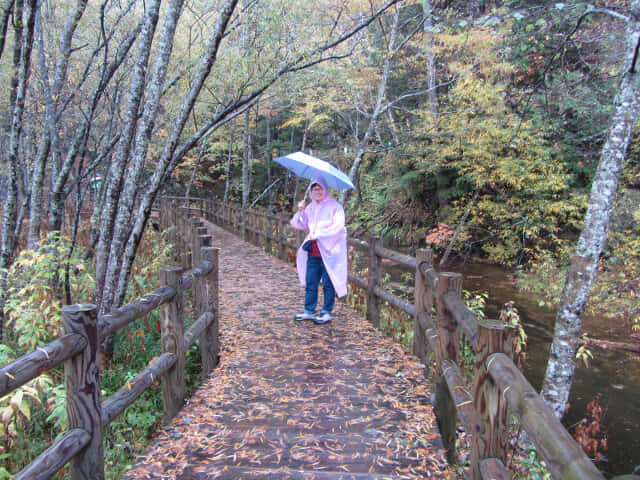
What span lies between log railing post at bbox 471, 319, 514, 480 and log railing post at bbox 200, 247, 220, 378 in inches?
111

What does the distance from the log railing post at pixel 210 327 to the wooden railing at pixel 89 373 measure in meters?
0.69

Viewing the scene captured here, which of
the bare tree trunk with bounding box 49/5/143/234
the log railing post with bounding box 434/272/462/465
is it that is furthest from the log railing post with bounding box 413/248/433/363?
the bare tree trunk with bounding box 49/5/143/234

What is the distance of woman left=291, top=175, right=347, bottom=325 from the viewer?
568 cm

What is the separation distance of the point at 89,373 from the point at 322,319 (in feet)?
12.5

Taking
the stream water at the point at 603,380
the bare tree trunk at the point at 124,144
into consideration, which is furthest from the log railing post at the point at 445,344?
the bare tree trunk at the point at 124,144

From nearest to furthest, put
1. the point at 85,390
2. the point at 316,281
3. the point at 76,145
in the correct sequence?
1. the point at 85,390
2. the point at 316,281
3. the point at 76,145

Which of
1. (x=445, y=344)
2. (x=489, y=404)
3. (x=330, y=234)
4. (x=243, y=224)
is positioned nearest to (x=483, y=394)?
(x=489, y=404)

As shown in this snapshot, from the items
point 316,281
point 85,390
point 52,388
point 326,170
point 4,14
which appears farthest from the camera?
point 316,281

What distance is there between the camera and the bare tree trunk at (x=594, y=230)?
553 cm

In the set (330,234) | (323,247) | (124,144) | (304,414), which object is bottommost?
(304,414)

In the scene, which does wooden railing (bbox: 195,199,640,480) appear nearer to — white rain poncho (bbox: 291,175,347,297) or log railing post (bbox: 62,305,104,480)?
white rain poncho (bbox: 291,175,347,297)

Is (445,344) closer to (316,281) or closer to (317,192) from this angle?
(316,281)

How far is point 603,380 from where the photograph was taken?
27.2 feet

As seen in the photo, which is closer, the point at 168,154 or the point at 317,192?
the point at 168,154
